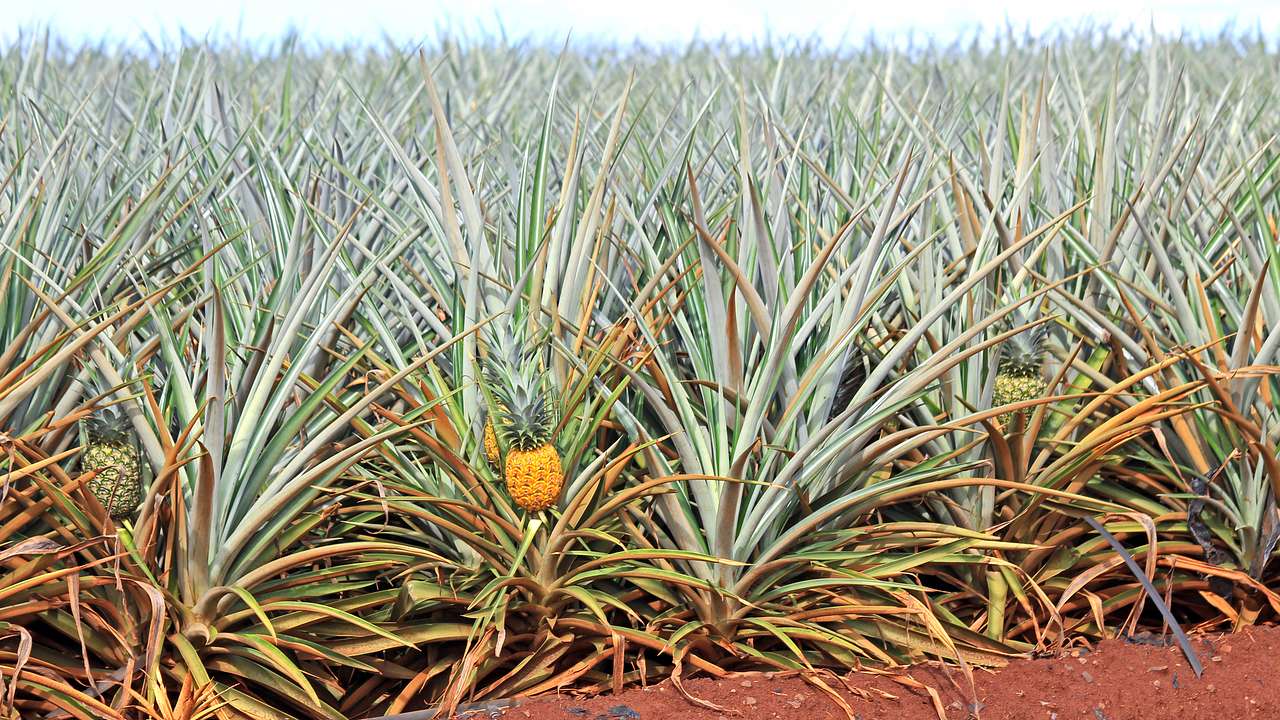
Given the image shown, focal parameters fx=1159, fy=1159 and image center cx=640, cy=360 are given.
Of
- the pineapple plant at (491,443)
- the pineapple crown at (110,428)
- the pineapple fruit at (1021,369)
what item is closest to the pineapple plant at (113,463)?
the pineapple crown at (110,428)

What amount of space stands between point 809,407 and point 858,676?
0.44 meters

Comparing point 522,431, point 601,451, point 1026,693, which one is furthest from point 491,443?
point 1026,693

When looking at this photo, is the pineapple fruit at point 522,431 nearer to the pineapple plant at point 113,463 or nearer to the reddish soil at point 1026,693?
the reddish soil at point 1026,693

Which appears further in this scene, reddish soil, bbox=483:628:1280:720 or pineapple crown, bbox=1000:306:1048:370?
pineapple crown, bbox=1000:306:1048:370

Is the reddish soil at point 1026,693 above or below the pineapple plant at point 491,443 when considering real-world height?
below

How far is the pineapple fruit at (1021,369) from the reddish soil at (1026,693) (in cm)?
42

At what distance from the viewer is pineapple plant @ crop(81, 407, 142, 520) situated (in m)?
1.63

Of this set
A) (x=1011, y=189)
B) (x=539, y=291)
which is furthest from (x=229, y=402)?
(x=1011, y=189)

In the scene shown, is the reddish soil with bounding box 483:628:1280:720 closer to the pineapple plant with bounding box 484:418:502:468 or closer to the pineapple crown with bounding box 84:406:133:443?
the pineapple plant with bounding box 484:418:502:468

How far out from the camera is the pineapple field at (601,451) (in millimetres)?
1644

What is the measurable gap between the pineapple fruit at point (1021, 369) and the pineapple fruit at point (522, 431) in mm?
793

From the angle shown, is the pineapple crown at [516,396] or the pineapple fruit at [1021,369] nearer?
the pineapple crown at [516,396]

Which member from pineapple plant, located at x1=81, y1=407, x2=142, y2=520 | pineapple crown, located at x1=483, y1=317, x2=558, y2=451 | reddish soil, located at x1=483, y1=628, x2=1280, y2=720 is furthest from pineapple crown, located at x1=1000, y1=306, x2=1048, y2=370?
pineapple plant, located at x1=81, y1=407, x2=142, y2=520

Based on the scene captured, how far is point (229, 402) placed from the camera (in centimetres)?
163
